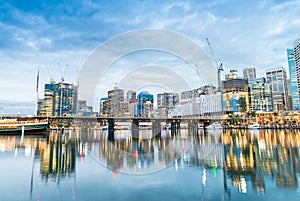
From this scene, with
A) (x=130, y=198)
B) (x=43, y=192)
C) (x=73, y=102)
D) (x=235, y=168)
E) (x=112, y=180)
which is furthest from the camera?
(x=73, y=102)

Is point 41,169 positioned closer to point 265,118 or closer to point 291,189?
point 291,189

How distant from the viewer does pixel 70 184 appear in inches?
516

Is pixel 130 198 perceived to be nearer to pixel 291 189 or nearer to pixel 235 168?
pixel 291 189

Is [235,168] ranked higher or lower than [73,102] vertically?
lower

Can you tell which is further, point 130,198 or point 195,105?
point 195,105

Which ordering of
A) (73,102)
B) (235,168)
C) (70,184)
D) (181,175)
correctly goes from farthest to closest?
1. (73,102)
2. (235,168)
3. (181,175)
4. (70,184)

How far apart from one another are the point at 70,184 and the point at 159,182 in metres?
5.51

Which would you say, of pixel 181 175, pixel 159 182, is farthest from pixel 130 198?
pixel 181 175

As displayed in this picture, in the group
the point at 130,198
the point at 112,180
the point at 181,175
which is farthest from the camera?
the point at 181,175

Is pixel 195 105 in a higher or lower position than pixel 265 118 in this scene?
higher

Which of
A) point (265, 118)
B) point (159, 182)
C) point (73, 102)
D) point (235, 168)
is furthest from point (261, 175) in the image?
point (73, 102)

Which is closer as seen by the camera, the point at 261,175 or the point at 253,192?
the point at 253,192

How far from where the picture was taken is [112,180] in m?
14.2

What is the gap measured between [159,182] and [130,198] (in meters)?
3.41
